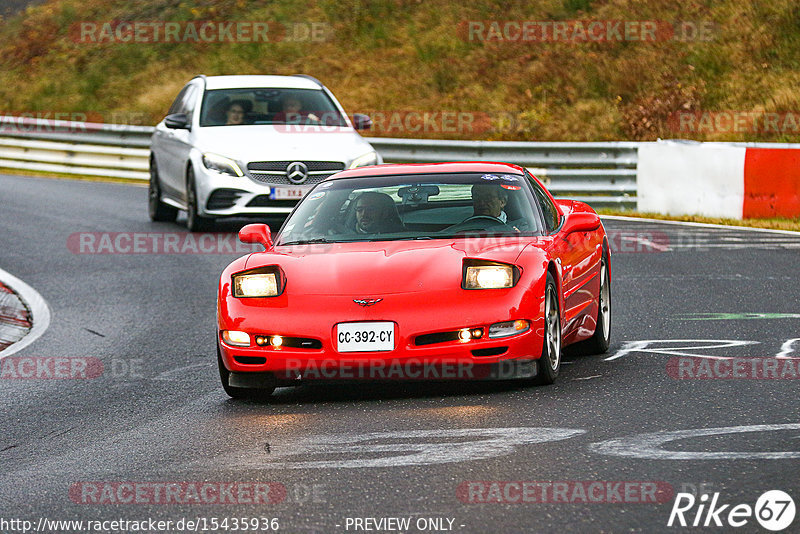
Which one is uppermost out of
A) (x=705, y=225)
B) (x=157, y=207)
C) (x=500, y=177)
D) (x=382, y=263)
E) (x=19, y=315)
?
(x=500, y=177)

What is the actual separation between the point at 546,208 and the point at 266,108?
9.17 metres

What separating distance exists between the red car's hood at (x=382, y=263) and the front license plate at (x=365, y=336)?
0.18 m

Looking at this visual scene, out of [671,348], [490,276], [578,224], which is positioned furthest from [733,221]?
[490,276]

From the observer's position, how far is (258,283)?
7.64 meters

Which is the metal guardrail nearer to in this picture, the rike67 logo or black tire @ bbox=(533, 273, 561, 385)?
black tire @ bbox=(533, 273, 561, 385)

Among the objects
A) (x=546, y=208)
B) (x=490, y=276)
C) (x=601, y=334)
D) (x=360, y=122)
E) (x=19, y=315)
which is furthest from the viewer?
(x=360, y=122)

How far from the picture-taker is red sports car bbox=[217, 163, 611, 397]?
730 cm

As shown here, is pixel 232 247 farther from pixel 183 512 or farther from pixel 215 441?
pixel 183 512

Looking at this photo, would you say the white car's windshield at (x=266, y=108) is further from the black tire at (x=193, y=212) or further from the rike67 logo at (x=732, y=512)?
the rike67 logo at (x=732, y=512)

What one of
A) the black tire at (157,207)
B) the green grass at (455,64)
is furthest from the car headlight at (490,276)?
the green grass at (455,64)

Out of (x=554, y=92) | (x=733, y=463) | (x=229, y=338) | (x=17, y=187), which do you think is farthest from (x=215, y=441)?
(x=554, y=92)

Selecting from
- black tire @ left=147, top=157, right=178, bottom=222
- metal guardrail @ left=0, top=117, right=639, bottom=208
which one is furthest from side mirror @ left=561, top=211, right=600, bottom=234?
metal guardrail @ left=0, top=117, right=639, bottom=208

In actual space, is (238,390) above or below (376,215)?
below

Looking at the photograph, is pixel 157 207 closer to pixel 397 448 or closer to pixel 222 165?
pixel 222 165
